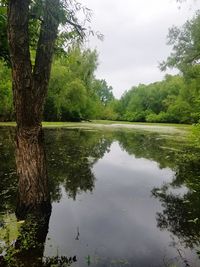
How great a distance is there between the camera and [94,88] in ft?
185

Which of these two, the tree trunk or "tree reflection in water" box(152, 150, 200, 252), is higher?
the tree trunk

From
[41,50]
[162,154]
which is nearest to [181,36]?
[162,154]

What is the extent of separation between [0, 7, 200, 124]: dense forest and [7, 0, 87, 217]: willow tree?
1.23m

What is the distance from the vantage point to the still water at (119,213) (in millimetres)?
4656

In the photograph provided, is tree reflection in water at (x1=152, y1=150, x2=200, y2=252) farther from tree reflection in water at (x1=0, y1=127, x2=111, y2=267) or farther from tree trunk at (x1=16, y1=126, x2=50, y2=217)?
tree trunk at (x1=16, y1=126, x2=50, y2=217)

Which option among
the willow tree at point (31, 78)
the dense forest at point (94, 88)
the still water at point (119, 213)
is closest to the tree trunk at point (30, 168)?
the willow tree at point (31, 78)

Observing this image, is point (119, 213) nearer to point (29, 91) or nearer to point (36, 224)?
point (36, 224)

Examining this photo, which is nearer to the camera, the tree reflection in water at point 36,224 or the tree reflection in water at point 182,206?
the tree reflection in water at point 36,224

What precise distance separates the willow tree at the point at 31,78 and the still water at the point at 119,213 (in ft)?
2.63

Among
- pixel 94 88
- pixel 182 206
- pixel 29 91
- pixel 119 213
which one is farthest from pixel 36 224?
pixel 94 88

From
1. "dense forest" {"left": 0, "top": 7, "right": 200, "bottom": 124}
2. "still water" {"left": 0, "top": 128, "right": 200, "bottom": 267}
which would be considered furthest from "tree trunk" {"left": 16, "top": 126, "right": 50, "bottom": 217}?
"dense forest" {"left": 0, "top": 7, "right": 200, "bottom": 124}

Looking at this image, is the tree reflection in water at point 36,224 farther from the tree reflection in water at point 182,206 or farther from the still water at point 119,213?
the tree reflection in water at point 182,206

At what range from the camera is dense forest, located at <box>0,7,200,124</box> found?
25.9 metres

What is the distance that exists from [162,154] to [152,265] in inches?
458
